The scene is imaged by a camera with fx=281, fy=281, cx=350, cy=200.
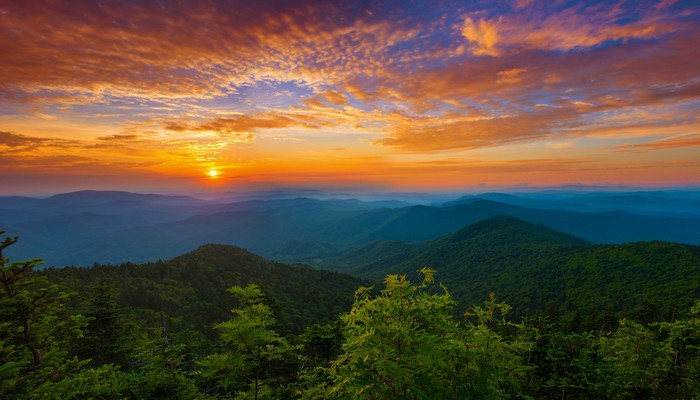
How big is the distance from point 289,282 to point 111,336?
120797 mm

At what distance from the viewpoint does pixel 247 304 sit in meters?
16.8

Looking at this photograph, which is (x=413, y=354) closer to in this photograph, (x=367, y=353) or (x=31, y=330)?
(x=367, y=353)

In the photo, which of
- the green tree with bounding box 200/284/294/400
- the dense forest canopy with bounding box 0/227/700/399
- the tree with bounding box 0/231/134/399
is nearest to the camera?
the dense forest canopy with bounding box 0/227/700/399

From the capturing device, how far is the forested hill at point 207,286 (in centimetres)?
8669

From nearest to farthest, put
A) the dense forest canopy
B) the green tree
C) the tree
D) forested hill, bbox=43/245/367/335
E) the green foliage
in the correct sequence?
1. the green foliage
2. the dense forest canopy
3. the tree
4. the green tree
5. forested hill, bbox=43/245/367/335

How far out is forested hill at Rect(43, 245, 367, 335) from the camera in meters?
86.7

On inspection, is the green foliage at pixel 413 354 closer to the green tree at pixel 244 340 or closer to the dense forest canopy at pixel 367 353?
the dense forest canopy at pixel 367 353

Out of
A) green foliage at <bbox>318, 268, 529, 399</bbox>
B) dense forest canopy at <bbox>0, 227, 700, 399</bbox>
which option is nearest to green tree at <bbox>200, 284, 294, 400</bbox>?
dense forest canopy at <bbox>0, 227, 700, 399</bbox>

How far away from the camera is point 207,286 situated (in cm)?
11125

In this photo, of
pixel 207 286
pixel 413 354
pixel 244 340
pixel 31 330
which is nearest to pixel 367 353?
pixel 413 354

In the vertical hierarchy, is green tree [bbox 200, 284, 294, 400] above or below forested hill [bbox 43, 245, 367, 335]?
above

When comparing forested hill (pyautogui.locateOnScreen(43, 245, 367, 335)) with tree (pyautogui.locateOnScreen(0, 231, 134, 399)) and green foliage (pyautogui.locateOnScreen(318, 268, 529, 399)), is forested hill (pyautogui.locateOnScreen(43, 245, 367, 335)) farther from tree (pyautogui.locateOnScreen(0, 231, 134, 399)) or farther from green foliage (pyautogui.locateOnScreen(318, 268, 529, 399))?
green foliage (pyautogui.locateOnScreen(318, 268, 529, 399))

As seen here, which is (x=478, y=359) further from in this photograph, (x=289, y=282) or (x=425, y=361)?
(x=289, y=282)

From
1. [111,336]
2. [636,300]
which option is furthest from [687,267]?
[111,336]
